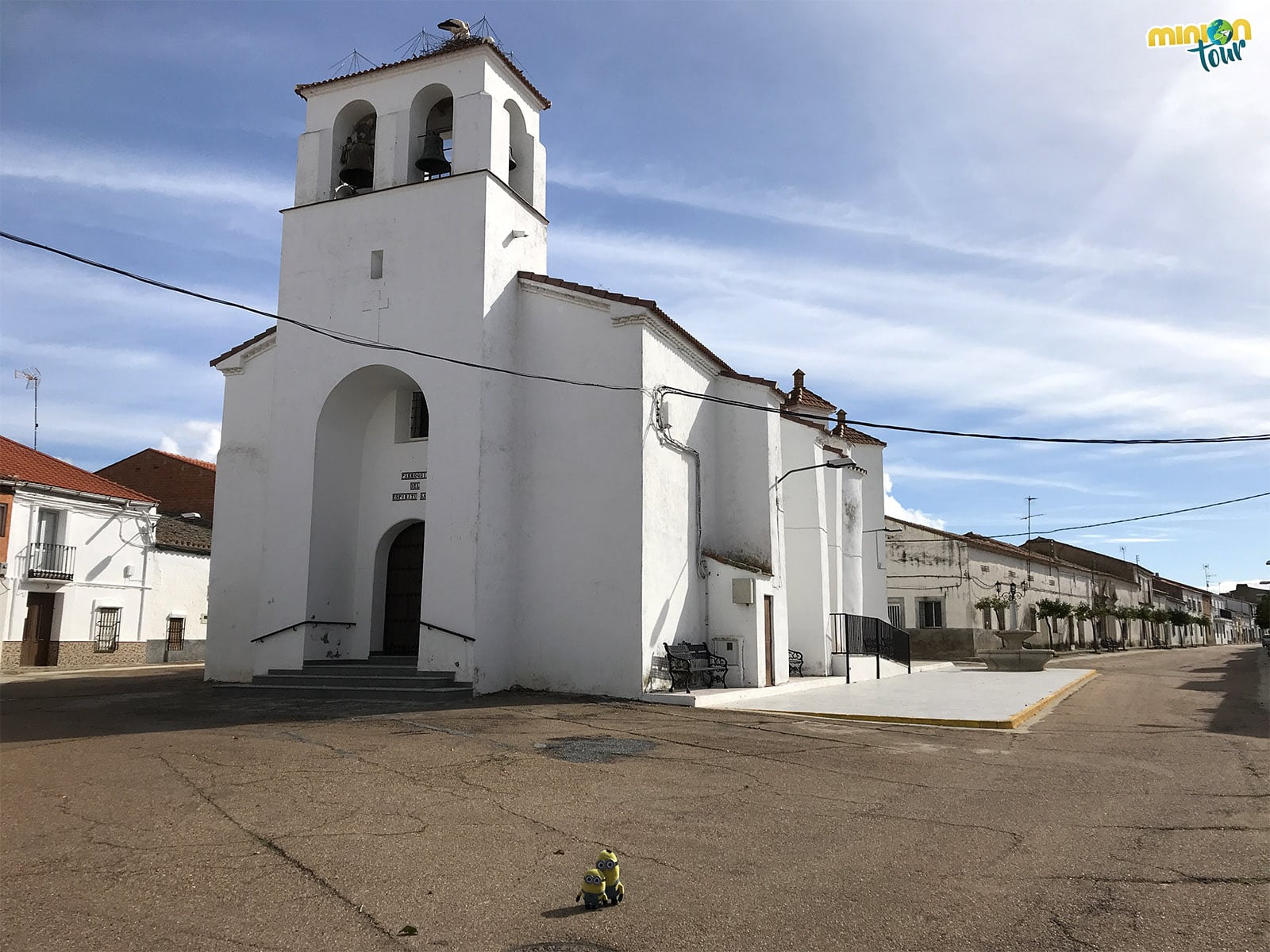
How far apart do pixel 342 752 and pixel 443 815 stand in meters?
2.81

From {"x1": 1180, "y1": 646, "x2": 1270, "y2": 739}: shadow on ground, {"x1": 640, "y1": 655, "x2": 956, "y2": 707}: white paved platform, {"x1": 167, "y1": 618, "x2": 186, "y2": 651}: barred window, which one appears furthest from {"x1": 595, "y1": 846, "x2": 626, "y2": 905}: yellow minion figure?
{"x1": 167, "y1": 618, "x2": 186, "y2": 651}: barred window

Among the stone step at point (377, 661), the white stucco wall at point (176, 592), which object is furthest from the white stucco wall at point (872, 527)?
the white stucco wall at point (176, 592)

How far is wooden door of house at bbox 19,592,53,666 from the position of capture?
84.6 ft

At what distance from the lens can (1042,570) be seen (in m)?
49.4

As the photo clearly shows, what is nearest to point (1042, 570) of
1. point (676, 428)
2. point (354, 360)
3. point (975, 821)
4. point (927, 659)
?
point (927, 659)

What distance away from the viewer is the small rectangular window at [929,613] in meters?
39.1

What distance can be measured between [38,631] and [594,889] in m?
27.6

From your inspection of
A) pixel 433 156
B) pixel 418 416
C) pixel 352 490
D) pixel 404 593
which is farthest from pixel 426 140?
pixel 404 593

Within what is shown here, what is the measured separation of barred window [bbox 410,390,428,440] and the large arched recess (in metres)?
0.13

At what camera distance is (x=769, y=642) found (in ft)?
61.3

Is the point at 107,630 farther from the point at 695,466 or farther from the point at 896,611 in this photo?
the point at 896,611

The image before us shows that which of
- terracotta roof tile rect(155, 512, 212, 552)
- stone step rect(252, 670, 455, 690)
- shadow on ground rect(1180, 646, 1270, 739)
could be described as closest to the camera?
shadow on ground rect(1180, 646, 1270, 739)

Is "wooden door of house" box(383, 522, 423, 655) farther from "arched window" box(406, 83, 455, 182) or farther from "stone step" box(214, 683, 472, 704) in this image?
"arched window" box(406, 83, 455, 182)

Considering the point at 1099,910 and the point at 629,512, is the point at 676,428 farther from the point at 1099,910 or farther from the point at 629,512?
the point at 1099,910
